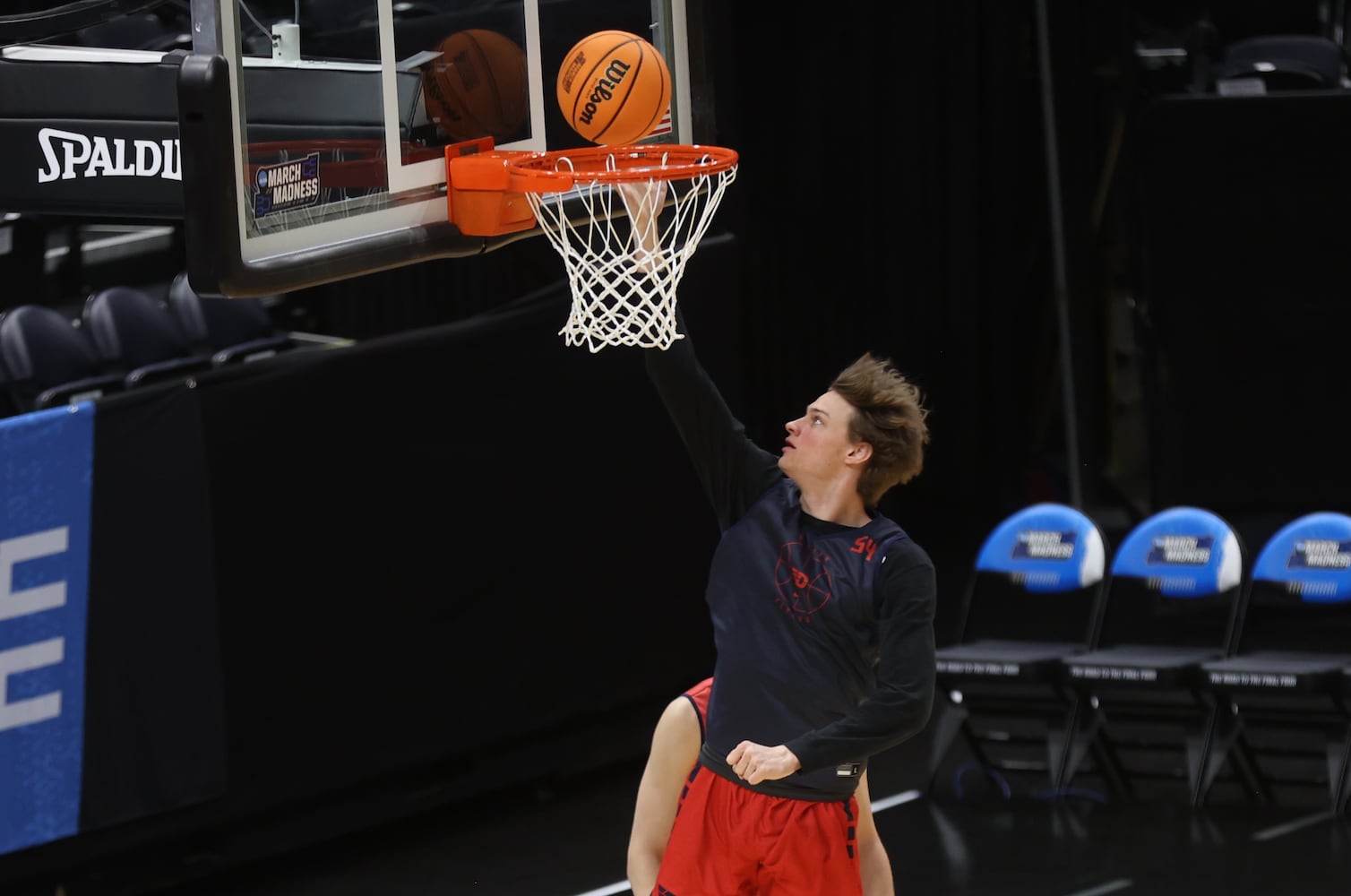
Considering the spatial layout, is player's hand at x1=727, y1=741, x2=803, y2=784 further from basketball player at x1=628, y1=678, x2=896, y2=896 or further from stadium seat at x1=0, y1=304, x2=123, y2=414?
stadium seat at x1=0, y1=304, x2=123, y2=414

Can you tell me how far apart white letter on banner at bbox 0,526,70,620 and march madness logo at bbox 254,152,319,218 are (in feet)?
7.58

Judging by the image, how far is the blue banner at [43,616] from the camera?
639 centimetres

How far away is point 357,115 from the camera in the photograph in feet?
16.0

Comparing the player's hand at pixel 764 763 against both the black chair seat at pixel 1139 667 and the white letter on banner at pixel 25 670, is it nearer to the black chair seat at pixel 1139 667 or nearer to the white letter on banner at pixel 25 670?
the white letter on banner at pixel 25 670

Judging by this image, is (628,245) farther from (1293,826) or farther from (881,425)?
(1293,826)

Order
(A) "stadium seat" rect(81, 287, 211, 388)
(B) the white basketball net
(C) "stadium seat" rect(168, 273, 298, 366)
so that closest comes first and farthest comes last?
(B) the white basketball net < (A) "stadium seat" rect(81, 287, 211, 388) < (C) "stadium seat" rect(168, 273, 298, 366)

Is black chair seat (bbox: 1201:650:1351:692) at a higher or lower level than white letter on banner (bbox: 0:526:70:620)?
lower

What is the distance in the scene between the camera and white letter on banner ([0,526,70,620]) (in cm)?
638

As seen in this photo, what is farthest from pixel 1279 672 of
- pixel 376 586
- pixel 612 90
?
pixel 612 90

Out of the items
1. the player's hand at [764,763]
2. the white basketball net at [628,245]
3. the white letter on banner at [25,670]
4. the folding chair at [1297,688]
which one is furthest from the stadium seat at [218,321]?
the player's hand at [764,763]

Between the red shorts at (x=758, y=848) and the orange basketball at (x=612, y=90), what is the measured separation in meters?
1.75

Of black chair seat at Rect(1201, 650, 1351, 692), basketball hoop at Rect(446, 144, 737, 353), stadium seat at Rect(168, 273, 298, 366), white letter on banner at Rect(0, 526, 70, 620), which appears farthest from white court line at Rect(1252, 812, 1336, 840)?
stadium seat at Rect(168, 273, 298, 366)

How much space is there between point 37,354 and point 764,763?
191 inches

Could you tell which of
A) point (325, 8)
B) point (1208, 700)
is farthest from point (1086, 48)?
point (325, 8)
